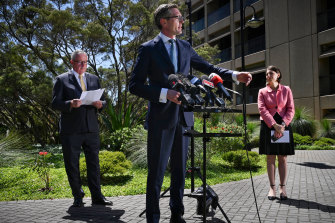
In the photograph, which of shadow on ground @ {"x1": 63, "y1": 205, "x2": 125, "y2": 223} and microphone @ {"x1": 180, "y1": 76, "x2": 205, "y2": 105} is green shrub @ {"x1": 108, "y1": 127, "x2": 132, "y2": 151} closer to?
shadow on ground @ {"x1": 63, "y1": 205, "x2": 125, "y2": 223}

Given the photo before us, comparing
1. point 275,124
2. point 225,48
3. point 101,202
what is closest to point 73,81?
point 101,202

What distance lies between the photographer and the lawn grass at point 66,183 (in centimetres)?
599

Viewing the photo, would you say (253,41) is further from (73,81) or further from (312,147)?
(73,81)

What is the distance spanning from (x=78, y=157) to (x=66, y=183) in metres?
2.50

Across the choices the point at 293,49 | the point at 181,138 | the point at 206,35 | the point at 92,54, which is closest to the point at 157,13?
the point at 181,138

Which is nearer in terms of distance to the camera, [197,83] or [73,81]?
[197,83]

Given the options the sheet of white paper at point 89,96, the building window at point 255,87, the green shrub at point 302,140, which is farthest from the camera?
the building window at point 255,87

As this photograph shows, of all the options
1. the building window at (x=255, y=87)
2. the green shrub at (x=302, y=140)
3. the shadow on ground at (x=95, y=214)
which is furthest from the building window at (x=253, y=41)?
the shadow on ground at (x=95, y=214)

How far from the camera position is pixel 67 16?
13742 millimetres

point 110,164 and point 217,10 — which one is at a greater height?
point 217,10

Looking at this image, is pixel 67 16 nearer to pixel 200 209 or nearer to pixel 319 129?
pixel 200 209

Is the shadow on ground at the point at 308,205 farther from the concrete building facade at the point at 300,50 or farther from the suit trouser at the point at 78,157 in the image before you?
the concrete building facade at the point at 300,50

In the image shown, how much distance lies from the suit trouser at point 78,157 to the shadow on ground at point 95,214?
0.27 metres

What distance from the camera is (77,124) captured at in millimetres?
4859
